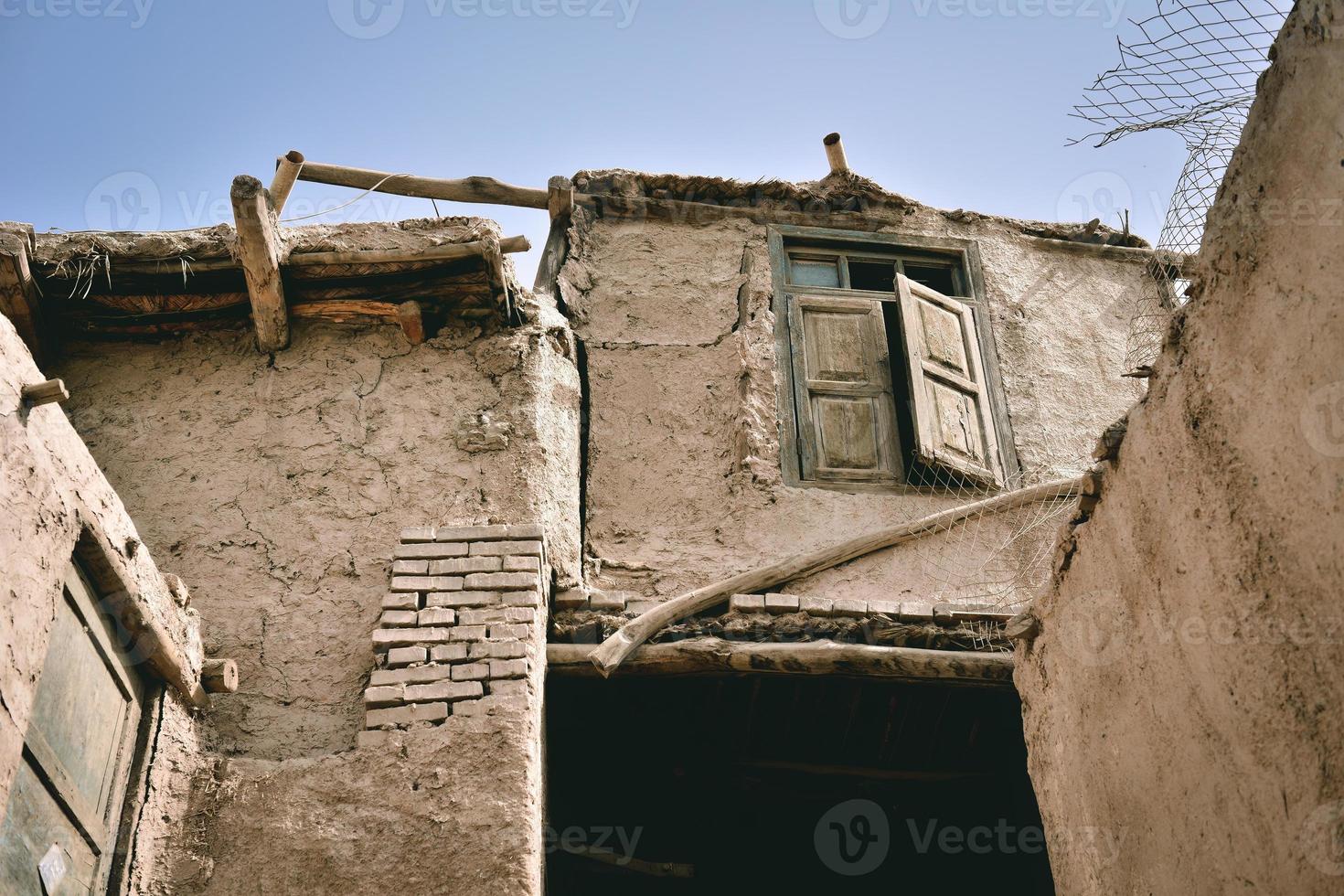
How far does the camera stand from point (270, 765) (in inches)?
163

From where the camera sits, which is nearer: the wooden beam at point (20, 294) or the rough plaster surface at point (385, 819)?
the rough plaster surface at point (385, 819)

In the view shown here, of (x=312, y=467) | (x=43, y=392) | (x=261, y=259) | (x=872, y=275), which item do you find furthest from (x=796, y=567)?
(x=43, y=392)

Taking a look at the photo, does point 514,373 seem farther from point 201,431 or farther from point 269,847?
point 269,847

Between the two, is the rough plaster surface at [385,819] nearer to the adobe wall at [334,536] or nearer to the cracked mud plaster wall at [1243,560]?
the adobe wall at [334,536]

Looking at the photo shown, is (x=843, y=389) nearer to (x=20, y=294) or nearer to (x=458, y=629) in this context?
(x=458, y=629)

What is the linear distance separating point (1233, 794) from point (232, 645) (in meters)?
3.34

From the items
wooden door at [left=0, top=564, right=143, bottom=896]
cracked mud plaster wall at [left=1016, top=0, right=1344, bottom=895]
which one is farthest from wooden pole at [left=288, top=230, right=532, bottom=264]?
cracked mud plaster wall at [left=1016, top=0, right=1344, bottom=895]

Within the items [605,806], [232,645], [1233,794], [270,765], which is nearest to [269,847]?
[270,765]

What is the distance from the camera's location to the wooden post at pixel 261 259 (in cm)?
512

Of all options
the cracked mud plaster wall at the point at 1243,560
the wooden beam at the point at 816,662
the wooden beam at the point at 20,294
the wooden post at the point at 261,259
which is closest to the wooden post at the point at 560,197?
the wooden post at the point at 261,259

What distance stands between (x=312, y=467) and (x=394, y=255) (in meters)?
0.98

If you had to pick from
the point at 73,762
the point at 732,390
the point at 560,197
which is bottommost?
the point at 73,762

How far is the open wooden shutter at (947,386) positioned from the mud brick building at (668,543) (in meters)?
0.03

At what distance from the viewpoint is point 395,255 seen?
17.9ft
